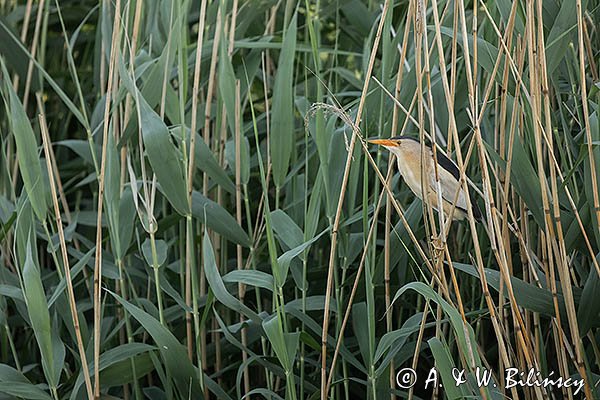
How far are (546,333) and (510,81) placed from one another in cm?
45

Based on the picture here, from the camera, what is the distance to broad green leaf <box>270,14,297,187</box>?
1349mm

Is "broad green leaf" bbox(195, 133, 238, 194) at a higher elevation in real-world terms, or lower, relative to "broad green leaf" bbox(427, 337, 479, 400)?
higher

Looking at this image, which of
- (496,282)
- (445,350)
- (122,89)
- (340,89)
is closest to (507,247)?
(496,282)

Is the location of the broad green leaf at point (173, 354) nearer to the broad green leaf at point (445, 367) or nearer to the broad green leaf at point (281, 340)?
the broad green leaf at point (281, 340)

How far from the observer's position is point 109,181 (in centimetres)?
126

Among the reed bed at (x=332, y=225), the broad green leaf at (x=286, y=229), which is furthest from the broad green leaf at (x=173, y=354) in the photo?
the broad green leaf at (x=286, y=229)

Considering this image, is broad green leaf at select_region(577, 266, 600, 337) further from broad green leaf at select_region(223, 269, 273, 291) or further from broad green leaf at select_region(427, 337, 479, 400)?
broad green leaf at select_region(223, 269, 273, 291)

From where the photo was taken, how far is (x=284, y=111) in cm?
136

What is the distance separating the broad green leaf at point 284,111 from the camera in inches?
53.1

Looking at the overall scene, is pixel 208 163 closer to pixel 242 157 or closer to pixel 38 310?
pixel 242 157

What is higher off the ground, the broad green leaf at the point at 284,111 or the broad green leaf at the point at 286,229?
the broad green leaf at the point at 284,111

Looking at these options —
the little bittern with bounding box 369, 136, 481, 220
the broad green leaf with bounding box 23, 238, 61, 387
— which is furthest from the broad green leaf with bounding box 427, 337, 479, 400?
the broad green leaf with bounding box 23, 238, 61, 387

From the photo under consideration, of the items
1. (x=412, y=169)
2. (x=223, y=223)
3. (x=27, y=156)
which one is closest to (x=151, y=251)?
(x=223, y=223)

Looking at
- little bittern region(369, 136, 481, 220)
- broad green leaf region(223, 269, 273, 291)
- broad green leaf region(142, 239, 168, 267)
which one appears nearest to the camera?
little bittern region(369, 136, 481, 220)
